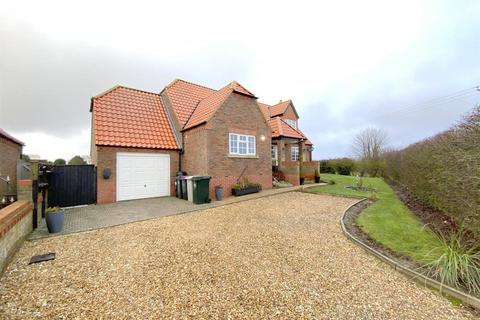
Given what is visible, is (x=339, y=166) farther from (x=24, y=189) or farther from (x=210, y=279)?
(x=24, y=189)

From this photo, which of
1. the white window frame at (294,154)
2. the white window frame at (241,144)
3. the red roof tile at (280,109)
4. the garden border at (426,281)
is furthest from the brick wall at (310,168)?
the garden border at (426,281)

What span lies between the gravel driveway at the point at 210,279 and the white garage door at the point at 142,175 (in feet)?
17.0

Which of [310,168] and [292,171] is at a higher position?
[310,168]

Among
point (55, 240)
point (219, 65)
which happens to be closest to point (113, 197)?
point (55, 240)

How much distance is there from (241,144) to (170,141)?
15.3 ft

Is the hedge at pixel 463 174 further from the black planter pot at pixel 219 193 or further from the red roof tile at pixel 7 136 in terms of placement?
the red roof tile at pixel 7 136

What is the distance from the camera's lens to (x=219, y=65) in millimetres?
17031

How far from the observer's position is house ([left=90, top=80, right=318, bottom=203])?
1072 centimetres

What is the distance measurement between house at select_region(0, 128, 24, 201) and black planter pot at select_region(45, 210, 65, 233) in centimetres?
537

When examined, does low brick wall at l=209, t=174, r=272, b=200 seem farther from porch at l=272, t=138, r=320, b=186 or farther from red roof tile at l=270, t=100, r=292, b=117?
red roof tile at l=270, t=100, r=292, b=117

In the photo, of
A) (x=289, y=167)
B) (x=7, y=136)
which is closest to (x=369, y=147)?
(x=289, y=167)

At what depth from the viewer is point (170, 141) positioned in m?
12.8

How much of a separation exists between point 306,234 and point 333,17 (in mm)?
10646

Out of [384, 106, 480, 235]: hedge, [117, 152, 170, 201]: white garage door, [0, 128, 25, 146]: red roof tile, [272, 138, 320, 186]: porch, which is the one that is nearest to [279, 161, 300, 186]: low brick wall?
[272, 138, 320, 186]: porch
